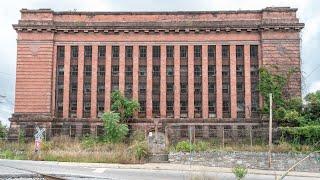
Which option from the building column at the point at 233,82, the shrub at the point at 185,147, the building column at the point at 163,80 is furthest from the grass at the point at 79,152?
the building column at the point at 233,82

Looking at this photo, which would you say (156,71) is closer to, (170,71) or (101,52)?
(170,71)

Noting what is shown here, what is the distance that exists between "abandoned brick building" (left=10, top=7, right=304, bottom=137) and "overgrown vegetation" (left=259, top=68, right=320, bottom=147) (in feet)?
5.75

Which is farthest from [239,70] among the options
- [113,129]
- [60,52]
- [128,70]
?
[60,52]

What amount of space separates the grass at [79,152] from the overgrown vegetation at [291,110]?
47.2 feet

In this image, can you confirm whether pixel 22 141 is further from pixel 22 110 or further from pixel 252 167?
pixel 252 167

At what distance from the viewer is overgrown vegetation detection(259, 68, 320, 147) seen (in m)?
45.0

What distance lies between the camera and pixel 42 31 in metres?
59.3

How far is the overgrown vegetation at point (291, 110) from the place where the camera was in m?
45.0

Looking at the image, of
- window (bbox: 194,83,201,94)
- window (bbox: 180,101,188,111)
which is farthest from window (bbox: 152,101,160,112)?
window (bbox: 194,83,201,94)

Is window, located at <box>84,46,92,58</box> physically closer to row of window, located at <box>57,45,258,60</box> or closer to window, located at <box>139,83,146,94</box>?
row of window, located at <box>57,45,258,60</box>

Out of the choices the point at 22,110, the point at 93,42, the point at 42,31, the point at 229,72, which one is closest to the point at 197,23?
the point at 229,72

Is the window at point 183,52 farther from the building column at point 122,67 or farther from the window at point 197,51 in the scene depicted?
the building column at point 122,67

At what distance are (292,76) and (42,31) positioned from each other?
2920 cm

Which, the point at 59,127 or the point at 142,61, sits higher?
the point at 142,61
